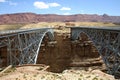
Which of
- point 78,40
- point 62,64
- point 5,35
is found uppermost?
point 5,35

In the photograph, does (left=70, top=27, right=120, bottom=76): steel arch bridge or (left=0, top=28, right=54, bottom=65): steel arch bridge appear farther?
(left=0, top=28, right=54, bottom=65): steel arch bridge

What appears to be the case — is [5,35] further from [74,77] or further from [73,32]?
[73,32]

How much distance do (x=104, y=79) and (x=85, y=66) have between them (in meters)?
43.3

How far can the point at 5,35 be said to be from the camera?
29.6 metres

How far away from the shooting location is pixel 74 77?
2117cm

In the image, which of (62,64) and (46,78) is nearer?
(46,78)

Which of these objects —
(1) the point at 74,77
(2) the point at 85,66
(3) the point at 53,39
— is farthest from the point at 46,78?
(3) the point at 53,39

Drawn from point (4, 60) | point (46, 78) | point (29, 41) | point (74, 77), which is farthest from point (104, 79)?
point (4, 60)

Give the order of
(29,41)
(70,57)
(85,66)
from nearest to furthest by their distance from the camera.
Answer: (29,41) < (85,66) < (70,57)

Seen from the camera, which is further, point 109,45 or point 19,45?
point 19,45

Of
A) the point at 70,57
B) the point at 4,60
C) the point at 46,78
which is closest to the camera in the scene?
the point at 46,78

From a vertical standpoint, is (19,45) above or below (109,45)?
below

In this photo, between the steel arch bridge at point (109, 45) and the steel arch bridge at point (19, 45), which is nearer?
the steel arch bridge at point (109, 45)

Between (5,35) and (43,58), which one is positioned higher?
(5,35)
